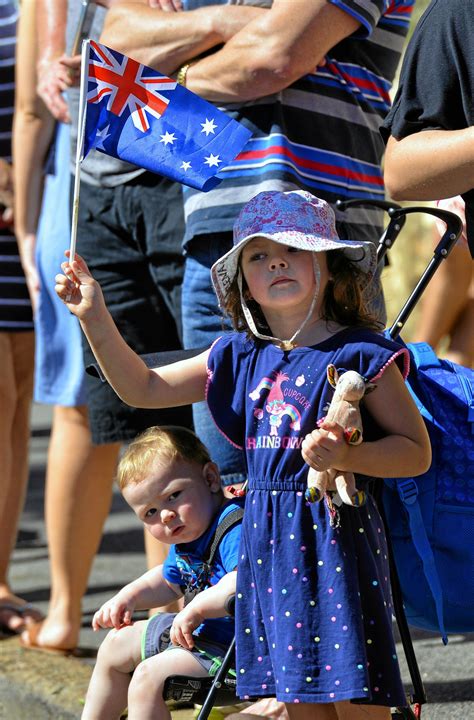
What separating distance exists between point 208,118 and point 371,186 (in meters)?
0.77

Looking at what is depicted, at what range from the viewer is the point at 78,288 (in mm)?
2807

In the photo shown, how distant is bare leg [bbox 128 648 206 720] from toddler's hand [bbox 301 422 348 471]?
2.27 ft

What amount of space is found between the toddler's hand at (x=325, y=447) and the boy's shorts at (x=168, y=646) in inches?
27.1

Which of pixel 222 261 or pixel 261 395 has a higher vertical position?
pixel 222 261

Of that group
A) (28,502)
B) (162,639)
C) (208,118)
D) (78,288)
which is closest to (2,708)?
(162,639)

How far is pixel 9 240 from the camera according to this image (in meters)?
4.93

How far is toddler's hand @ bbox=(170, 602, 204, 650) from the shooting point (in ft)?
9.46

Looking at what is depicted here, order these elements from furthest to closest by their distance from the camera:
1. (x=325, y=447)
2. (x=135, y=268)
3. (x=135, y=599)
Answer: (x=135, y=268)
(x=135, y=599)
(x=325, y=447)

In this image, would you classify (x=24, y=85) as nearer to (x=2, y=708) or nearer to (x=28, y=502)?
(x=2, y=708)

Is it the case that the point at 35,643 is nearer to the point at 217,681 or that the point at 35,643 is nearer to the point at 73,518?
the point at 73,518

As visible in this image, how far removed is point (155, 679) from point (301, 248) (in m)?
1.04

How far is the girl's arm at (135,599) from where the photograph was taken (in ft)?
10.1

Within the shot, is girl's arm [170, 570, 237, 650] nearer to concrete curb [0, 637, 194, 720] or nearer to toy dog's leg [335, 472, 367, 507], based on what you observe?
toy dog's leg [335, 472, 367, 507]

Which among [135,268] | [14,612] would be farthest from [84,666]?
[135,268]
